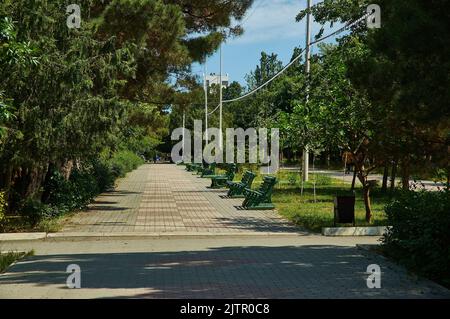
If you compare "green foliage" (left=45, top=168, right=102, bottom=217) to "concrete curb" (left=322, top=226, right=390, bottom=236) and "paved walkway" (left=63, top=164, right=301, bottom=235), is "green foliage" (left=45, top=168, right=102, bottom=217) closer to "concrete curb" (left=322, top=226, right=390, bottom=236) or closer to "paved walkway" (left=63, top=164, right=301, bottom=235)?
"paved walkway" (left=63, top=164, right=301, bottom=235)

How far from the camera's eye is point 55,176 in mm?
17062

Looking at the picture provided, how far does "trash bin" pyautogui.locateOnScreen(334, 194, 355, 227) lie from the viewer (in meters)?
13.9

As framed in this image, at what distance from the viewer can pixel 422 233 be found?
8.70 meters

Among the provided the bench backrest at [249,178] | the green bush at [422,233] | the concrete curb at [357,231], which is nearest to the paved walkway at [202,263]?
the green bush at [422,233]

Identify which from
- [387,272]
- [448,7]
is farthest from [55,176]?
[448,7]

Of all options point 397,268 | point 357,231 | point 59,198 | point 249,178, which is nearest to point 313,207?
point 249,178

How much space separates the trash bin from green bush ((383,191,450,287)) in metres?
3.58

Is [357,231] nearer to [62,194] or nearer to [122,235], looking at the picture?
[122,235]

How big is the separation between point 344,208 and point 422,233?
525cm

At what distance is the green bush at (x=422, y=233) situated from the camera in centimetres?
803

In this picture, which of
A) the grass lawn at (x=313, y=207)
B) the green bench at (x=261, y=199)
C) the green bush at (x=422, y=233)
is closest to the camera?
the green bush at (x=422, y=233)

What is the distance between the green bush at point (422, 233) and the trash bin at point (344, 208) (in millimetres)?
3581

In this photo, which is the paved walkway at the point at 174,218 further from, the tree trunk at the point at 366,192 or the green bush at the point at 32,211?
the tree trunk at the point at 366,192
